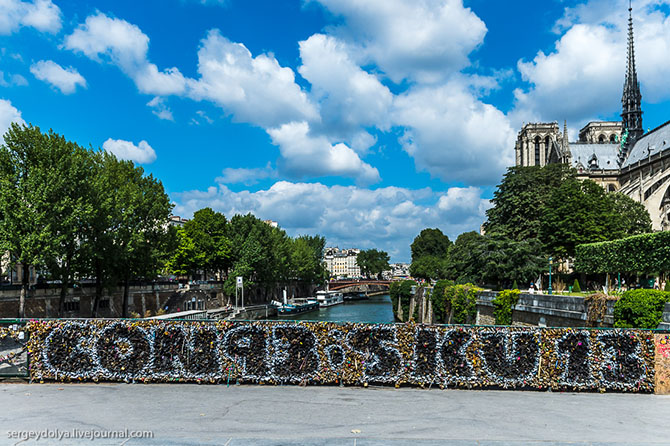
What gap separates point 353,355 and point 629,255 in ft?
101

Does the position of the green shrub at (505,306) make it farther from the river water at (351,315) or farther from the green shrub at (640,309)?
the river water at (351,315)

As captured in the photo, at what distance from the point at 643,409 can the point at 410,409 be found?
19.3 ft

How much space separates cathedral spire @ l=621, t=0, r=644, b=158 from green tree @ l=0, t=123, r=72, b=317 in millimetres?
113045

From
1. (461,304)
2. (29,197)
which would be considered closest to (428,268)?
(461,304)

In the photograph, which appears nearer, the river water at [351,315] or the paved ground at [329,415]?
the paved ground at [329,415]

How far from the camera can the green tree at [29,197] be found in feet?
121

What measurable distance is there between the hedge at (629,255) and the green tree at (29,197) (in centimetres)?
4125

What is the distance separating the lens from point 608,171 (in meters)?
108

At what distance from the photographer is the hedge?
112 feet

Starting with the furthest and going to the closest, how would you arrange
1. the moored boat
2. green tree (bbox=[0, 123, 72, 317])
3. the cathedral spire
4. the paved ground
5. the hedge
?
the cathedral spire
the moored boat
green tree (bbox=[0, 123, 72, 317])
the hedge
the paved ground

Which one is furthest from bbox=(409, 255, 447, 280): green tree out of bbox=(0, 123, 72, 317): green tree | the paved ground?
the paved ground

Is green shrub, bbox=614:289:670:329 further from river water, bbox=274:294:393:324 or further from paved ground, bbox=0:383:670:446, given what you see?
river water, bbox=274:294:393:324

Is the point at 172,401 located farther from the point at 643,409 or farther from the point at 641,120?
the point at 641,120

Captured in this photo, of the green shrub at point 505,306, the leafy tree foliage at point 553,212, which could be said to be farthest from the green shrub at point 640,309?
the leafy tree foliage at point 553,212
